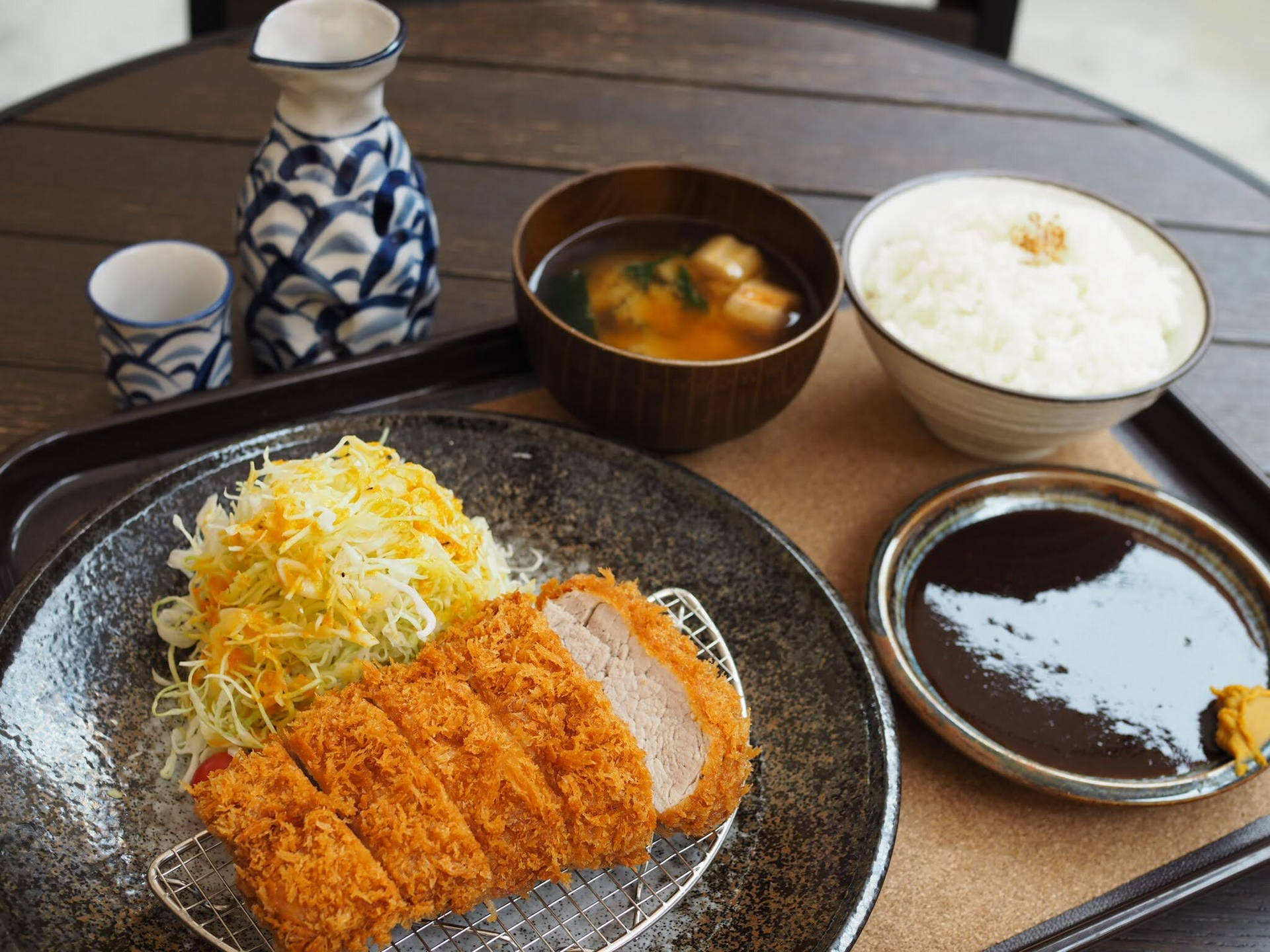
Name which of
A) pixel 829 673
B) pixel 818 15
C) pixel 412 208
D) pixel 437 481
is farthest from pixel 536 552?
pixel 818 15

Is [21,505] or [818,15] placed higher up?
[818,15]

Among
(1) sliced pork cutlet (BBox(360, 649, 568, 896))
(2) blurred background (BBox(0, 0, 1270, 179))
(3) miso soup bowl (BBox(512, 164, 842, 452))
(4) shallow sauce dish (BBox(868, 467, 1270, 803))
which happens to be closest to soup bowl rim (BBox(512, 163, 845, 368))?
(3) miso soup bowl (BBox(512, 164, 842, 452))

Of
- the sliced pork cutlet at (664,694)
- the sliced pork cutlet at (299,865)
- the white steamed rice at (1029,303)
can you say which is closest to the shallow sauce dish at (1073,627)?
the white steamed rice at (1029,303)

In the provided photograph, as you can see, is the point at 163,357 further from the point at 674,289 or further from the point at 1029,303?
the point at 1029,303

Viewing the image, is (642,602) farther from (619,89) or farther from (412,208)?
(619,89)

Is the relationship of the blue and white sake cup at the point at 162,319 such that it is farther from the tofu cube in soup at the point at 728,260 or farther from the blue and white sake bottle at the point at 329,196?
the tofu cube in soup at the point at 728,260

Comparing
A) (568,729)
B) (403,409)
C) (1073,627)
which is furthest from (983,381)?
(403,409)
